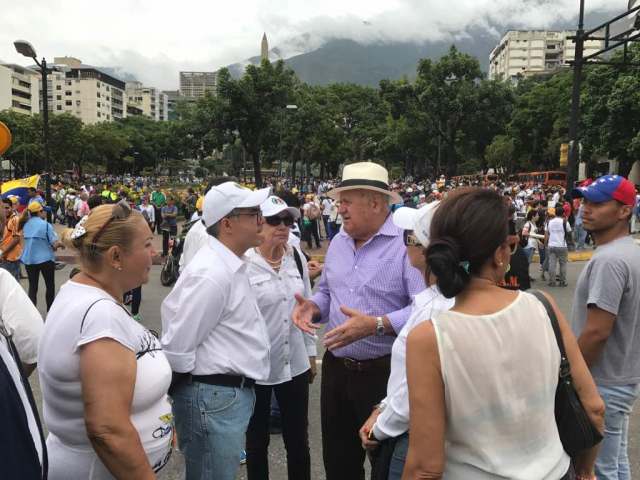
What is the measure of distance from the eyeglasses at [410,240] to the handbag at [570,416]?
2.79 ft

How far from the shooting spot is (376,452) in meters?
2.03

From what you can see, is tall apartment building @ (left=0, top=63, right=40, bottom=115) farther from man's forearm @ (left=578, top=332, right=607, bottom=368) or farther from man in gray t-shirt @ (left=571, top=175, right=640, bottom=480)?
man's forearm @ (left=578, top=332, right=607, bottom=368)

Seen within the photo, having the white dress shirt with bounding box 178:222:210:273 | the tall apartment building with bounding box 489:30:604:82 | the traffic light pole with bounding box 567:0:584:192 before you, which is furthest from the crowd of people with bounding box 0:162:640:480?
the tall apartment building with bounding box 489:30:604:82

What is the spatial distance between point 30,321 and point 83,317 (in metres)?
0.94

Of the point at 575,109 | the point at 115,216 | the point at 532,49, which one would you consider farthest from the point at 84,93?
the point at 115,216

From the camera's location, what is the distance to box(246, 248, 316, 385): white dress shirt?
319 centimetres

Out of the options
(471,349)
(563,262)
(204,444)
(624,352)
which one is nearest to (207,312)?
(204,444)

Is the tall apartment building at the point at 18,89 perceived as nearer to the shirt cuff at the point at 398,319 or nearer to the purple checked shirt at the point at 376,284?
the purple checked shirt at the point at 376,284

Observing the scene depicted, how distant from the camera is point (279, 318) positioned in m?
3.22

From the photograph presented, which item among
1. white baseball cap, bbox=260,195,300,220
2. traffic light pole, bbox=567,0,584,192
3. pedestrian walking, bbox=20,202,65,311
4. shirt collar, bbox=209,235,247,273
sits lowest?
pedestrian walking, bbox=20,202,65,311

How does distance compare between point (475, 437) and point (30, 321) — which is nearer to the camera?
point (475, 437)

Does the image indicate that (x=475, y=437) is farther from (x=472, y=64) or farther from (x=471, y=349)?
(x=472, y=64)

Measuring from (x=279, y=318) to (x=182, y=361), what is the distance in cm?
91

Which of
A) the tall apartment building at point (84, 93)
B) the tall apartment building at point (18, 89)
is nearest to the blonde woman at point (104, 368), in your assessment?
the tall apartment building at point (18, 89)
